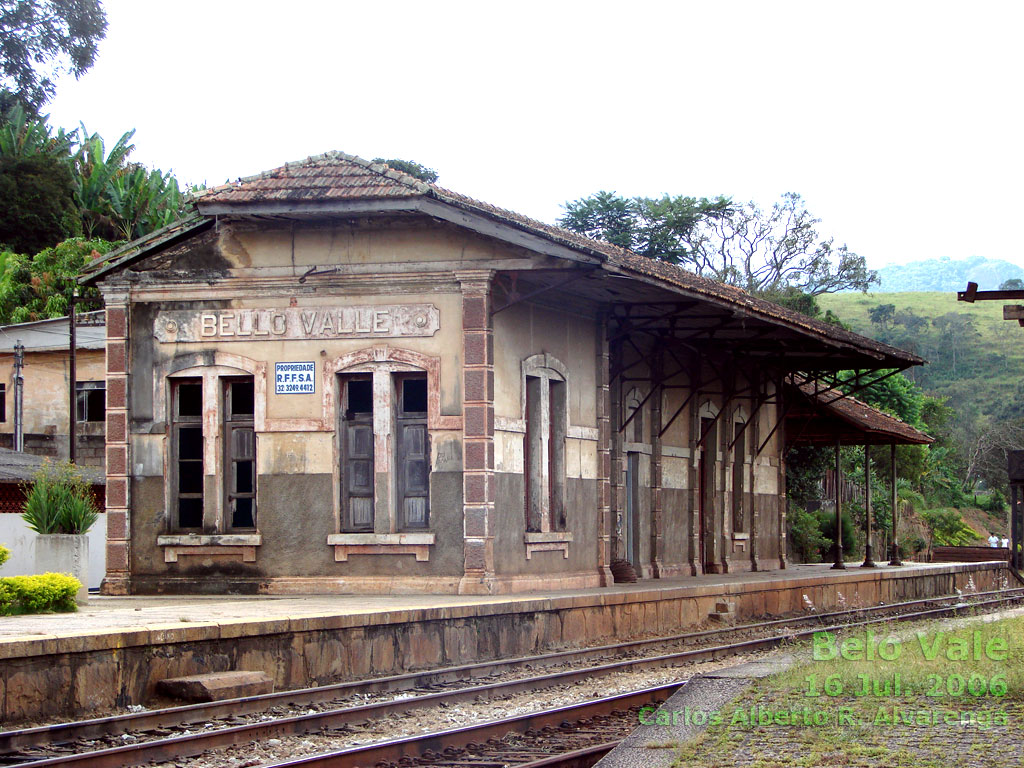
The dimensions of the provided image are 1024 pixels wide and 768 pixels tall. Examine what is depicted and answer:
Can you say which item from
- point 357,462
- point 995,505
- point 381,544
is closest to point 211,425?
point 357,462

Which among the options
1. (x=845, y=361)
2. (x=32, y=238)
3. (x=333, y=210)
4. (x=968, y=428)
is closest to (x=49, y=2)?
(x=32, y=238)

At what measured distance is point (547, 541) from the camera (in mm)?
18188

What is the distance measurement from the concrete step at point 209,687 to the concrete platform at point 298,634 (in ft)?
0.55

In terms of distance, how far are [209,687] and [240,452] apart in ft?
24.3

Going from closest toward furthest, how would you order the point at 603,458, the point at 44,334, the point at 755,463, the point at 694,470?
the point at 603,458 → the point at 694,470 → the point at 755,463 → the point at 44,334

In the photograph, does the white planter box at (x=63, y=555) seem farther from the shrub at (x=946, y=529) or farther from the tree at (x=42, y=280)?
the shrub at (x=946, y=529)

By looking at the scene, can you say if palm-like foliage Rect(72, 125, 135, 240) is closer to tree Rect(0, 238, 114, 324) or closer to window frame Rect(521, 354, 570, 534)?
tree Rect(0, 238, 114, 324)

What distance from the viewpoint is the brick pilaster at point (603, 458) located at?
19625mm

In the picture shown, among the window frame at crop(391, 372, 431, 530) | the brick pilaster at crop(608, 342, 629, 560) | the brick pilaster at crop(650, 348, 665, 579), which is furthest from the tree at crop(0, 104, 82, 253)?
the window frame at crop(391, 372, 431, 530)

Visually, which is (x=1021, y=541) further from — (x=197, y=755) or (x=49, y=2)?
(x=49, y=2)

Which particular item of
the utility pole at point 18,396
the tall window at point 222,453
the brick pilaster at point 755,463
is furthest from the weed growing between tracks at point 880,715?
the utility pole at point 18,396

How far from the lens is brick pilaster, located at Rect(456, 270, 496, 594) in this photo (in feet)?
54.0

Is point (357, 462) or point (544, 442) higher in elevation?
point (544, 442)

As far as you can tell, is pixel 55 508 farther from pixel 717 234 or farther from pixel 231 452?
pixel 717 234
